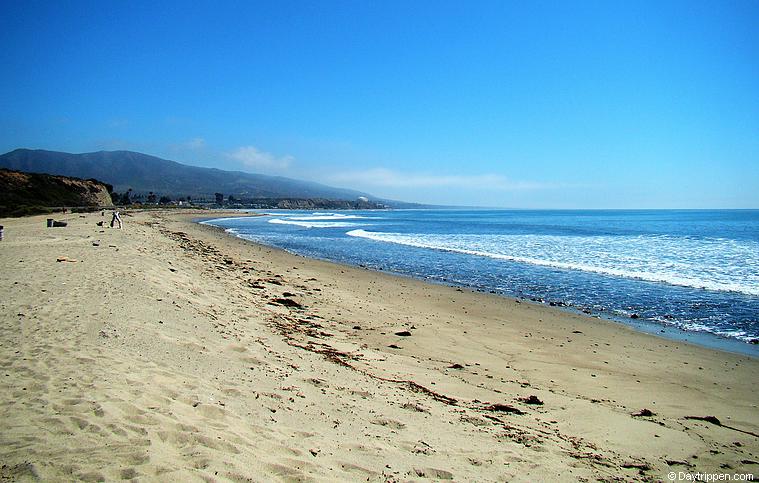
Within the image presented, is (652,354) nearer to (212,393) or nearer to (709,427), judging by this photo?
(709,427)

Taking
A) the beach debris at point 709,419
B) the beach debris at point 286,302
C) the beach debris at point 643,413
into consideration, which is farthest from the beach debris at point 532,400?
the beach debris at point 286,302

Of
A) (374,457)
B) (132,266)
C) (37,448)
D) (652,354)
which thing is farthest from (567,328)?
(132,266)

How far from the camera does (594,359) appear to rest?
7.95 meters

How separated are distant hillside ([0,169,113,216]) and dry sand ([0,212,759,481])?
47.7 meters

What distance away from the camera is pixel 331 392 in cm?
547

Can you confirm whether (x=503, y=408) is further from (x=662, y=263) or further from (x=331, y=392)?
(x=662, y=263)

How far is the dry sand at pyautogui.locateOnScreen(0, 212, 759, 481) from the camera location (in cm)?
372

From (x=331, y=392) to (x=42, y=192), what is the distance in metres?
76.0

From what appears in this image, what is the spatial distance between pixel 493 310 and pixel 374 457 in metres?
8.43

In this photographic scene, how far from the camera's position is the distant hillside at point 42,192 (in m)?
53.3

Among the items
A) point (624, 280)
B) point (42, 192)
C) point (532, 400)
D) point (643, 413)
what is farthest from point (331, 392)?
point (42, 192)

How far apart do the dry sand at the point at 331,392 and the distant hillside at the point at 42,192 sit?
4768 centimetres

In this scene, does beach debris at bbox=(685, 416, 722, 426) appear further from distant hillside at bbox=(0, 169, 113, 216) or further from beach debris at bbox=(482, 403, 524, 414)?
distant hillside at bbox=(0, 169, 113, 216)

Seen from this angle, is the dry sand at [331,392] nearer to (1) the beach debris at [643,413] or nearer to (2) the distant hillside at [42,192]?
(1) the beach debris at [643,413]
